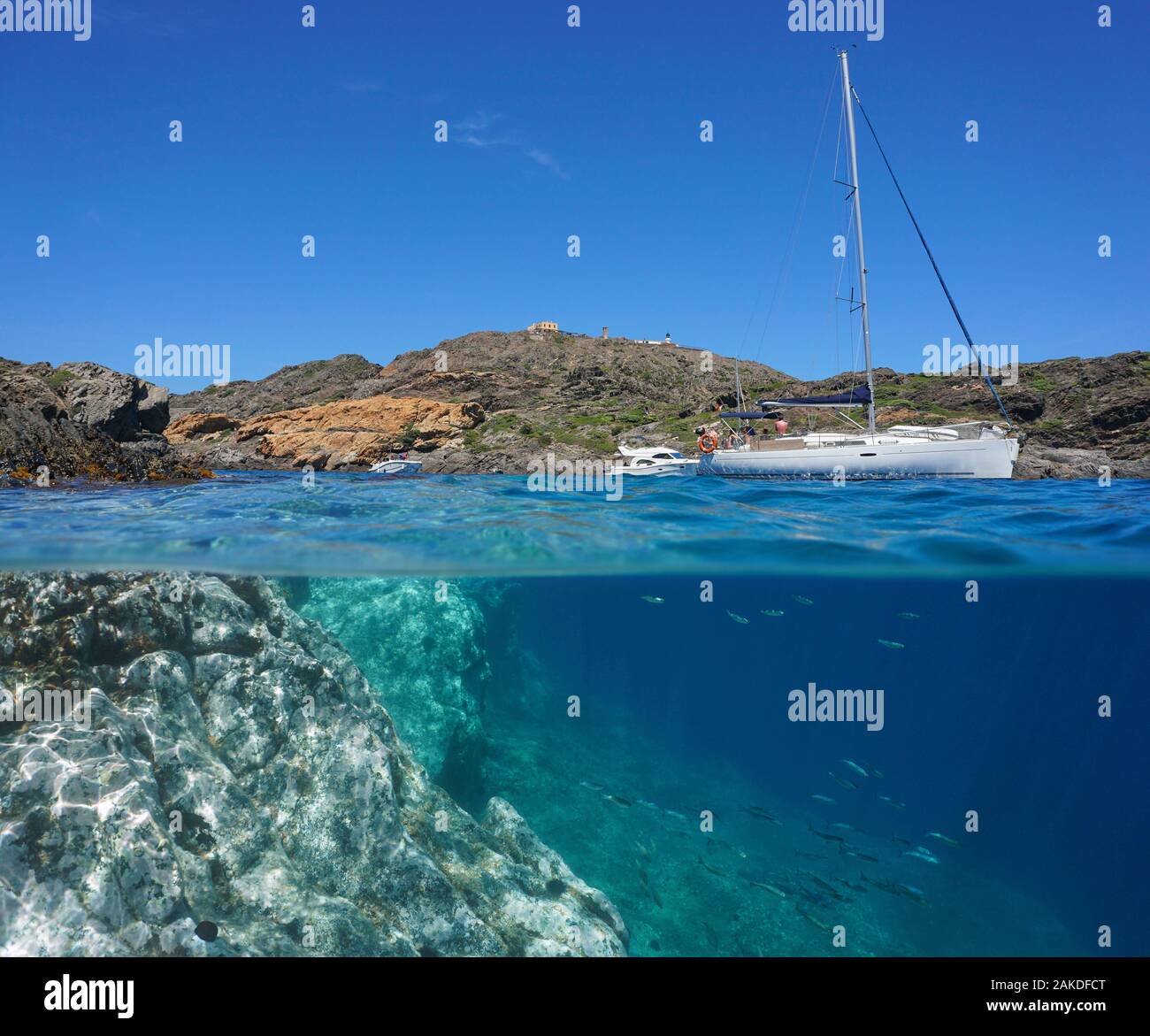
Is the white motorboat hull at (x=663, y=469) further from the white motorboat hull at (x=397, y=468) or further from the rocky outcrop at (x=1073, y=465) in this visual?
the rocky outcrop at (x=1073, y=465)

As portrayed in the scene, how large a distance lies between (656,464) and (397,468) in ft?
43.5

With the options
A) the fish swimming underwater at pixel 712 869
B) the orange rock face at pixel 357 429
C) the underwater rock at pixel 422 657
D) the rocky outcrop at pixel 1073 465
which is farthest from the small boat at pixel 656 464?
the fish swimming underwater at pixel 712 869

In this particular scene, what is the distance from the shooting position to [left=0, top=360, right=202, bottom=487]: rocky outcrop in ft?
45.9

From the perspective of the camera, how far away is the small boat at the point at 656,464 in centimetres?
2941

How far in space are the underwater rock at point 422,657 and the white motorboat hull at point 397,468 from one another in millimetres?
18769

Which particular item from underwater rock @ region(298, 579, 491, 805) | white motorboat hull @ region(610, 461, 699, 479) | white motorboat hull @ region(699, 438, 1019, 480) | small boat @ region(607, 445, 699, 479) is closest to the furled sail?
white motorboat hull @ region(699, 438, 1019, 480)

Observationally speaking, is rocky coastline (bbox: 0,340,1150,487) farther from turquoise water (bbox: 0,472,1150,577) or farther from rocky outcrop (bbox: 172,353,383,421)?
turquoise water (bbox: 0,472,1150,577)

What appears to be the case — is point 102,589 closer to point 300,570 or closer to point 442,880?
point 300,570

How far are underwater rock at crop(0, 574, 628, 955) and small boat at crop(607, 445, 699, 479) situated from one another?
20.2 m

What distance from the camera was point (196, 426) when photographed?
52688 millimetres

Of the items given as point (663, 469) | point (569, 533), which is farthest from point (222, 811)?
point (663, 469)
